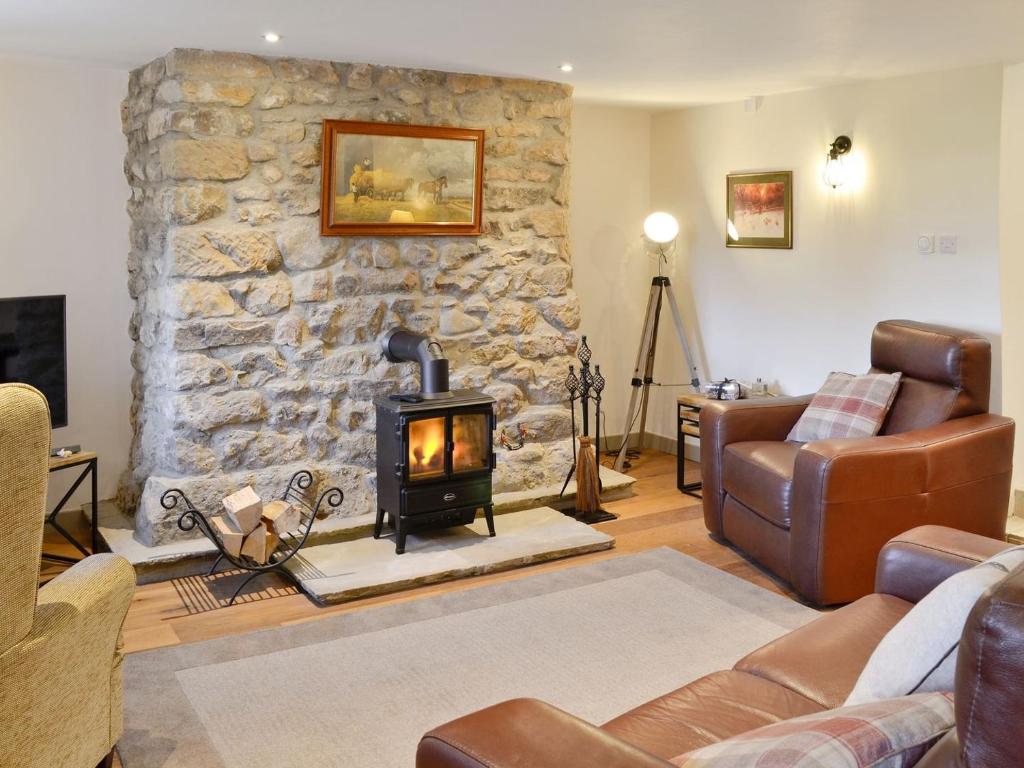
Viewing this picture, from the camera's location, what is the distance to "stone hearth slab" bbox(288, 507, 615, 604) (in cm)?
405

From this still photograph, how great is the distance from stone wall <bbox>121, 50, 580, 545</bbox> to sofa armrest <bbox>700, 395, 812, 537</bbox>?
1.06m

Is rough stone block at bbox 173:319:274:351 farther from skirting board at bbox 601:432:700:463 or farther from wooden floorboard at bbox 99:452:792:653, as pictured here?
skirting board at bbox 601:432:700:463

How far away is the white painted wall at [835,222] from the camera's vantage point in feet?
15.0

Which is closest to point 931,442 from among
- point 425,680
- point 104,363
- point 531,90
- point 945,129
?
point 945,129

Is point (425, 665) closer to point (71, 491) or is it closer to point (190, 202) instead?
point (71, 491)

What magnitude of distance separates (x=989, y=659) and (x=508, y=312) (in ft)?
13.4

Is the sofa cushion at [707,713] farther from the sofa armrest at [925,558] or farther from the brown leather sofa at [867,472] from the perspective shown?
the brown leather sofa at [867,472]

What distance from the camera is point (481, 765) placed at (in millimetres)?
1498

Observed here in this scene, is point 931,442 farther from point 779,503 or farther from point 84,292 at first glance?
point 84,292

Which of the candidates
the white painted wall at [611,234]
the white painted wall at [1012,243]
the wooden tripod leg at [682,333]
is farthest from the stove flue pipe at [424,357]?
the white painted wall at [1012,243]

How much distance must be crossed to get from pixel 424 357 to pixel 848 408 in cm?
191

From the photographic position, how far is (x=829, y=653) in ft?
7.69

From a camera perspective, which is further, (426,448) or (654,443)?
(654,443)

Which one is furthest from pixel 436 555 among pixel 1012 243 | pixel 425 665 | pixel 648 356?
pixel 1012 243
